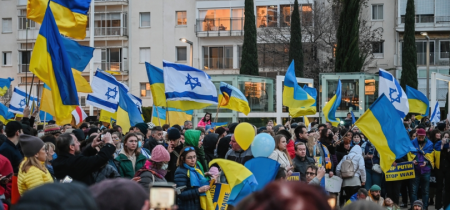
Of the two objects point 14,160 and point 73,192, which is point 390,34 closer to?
point 14,160

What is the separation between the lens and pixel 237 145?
9289 mm

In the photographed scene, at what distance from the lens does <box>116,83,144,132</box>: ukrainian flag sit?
1584 centimetres

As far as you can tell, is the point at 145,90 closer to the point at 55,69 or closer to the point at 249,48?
the point at 249,48

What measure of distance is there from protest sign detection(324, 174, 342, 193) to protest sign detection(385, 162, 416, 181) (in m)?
1.45

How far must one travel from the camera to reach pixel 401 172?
1304 centimetres

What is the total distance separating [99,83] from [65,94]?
6548 millimetres

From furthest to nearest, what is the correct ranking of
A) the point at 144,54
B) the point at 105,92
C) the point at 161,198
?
the point at 144,54, the point at 105,92, the point at 161,198

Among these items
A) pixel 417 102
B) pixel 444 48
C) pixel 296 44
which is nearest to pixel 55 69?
pixel 417 102

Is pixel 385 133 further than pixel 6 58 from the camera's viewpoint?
No

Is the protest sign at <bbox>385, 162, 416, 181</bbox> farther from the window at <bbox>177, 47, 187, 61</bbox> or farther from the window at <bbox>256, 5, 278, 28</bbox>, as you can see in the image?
the window at <bbox>177, 47, 187, 61</bbox>

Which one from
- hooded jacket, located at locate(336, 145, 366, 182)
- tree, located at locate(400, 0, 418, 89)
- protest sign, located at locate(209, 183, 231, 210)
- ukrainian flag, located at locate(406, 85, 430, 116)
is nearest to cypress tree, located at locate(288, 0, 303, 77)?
tree, located at locate(400, 0, 418, 89)

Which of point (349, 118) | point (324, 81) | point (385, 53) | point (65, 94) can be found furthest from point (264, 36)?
point (65, 94)

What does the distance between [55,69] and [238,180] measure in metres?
5.24

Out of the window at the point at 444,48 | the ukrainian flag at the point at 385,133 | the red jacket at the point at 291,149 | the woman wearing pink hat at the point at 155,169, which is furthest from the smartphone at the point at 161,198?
the window at the point at 444,48
